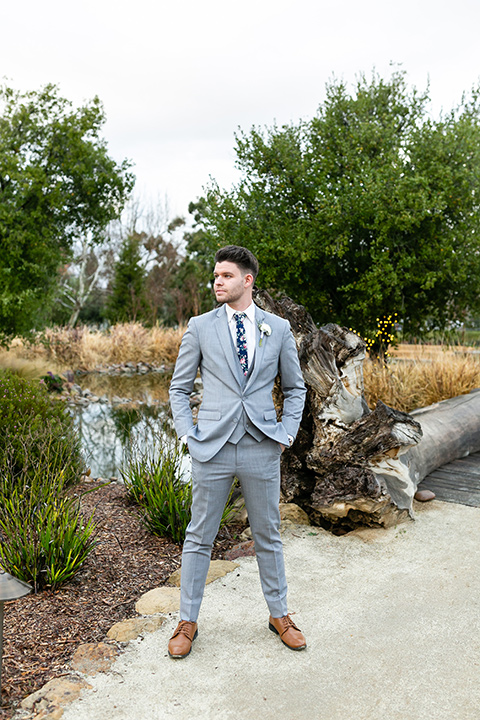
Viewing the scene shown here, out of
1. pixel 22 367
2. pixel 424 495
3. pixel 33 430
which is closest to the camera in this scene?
pixel 424 495

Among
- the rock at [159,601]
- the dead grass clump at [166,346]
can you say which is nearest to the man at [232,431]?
the rock at [159,601]

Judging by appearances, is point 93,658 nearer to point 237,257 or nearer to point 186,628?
point 186,628

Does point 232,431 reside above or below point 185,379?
below

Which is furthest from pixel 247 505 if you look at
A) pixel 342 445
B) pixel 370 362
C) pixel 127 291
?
pixel 127 291

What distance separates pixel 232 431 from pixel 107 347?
15563 millimetres

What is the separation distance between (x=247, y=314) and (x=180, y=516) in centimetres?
174

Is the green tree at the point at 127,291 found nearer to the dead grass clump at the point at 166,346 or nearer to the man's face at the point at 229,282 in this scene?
the dead grass clump at the point at 166,346

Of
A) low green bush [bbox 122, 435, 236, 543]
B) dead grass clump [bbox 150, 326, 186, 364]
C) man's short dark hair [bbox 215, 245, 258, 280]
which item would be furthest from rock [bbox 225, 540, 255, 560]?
dead grass clump [bbox 150, 326, 186, 364]

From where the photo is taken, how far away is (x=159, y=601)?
3.22 metres

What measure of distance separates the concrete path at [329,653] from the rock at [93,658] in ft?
0.19

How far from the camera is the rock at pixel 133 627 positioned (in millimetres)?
2871

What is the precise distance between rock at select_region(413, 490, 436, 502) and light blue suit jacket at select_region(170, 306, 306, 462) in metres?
2.61

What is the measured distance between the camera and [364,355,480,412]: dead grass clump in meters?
7.71

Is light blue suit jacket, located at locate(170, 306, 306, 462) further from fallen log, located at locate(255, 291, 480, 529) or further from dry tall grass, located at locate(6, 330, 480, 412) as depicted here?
dry tall grass, located at locate(6, 330, 480, 412)
